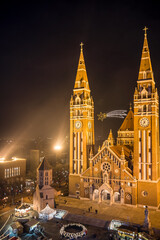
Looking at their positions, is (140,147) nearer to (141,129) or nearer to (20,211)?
(141,129)

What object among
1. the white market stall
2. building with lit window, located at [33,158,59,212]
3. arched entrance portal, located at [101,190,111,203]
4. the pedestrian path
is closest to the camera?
the pedestrian path

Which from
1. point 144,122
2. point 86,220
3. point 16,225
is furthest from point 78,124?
point 16,225

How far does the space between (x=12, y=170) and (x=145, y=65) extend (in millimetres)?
47946

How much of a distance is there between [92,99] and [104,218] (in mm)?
30270

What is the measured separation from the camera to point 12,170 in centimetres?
6656

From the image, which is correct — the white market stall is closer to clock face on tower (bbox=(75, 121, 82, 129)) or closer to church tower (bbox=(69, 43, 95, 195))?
church tower (bbox=(69, 43, 95, 195))

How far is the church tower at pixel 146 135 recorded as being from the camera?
153ft

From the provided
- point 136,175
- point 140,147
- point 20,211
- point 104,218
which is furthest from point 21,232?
point 140,147

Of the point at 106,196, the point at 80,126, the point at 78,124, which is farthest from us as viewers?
the point at 78,124

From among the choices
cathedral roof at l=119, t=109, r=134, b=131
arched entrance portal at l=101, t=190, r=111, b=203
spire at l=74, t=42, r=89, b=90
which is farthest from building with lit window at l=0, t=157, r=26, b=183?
cathedral roof at l=119, t=109, r=134, b=131

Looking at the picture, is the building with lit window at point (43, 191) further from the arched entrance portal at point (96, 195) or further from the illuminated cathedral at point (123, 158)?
the arched entrance portal at point (96, 195)

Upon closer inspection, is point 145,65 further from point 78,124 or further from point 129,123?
point 129,123

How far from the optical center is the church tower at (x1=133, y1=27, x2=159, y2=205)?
46.5 meters

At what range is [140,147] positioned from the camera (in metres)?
48.9
